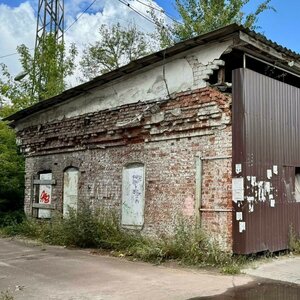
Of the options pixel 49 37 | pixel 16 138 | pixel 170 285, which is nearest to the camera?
pixel 170 285

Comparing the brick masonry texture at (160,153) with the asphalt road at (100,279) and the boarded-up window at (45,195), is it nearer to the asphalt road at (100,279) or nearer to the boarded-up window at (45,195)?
the boarded-up window at (45,195)

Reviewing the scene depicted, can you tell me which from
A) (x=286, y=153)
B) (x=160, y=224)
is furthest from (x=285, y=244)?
(x=160, y=224)

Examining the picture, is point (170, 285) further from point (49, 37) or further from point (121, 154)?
point (49, 37)

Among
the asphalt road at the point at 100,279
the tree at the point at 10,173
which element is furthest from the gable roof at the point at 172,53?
the asphalt road at the point at 100,279

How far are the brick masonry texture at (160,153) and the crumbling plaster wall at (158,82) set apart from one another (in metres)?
0.23

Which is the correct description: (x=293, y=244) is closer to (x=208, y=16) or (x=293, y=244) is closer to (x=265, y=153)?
(x=265, y=153)

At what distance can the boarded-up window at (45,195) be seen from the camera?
15.6 meters

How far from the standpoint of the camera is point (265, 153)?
9953mm

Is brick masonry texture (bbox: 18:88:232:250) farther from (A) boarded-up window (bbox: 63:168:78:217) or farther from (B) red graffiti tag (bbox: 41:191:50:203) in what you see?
(B) red graffiti tag (bbox: 41:191:50:203)

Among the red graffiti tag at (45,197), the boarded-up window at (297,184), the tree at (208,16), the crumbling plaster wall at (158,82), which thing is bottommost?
the red graffiti tag at (45,197)

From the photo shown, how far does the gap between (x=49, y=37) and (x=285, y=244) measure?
60.9 ft

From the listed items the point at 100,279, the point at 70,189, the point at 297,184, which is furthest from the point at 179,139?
the point at 70,189

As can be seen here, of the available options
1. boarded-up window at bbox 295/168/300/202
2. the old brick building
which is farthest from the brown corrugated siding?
boarded-up window at bbox 295/168/300/202

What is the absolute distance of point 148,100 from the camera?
1164 centimetres
